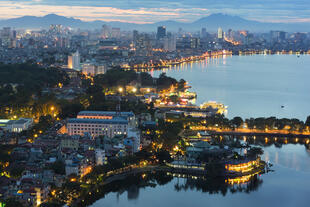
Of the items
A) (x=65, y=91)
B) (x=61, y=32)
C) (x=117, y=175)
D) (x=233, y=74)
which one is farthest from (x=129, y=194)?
(x=61, y=32)

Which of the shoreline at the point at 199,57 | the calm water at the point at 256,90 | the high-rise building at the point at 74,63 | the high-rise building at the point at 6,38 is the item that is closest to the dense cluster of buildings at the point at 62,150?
the calm water at the point at 256,90

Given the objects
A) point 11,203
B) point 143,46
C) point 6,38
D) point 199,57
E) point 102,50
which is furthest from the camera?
point 6,38

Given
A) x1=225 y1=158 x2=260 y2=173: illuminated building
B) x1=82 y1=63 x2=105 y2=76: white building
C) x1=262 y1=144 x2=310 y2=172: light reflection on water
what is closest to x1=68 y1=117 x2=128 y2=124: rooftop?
x1=225 y1=158 x2=260 y2=173: illuminated building

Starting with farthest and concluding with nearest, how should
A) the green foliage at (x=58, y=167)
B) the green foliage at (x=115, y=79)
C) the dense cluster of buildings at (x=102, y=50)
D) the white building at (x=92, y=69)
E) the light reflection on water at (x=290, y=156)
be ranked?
the dense cluster of buildings at (x=102, y=50) → the white building at (x=92, y=69) → the green foliage at (x=115, y=79) → the light reflection on water at (x=290, y=156) → the green foliage at (x=58, y=167)

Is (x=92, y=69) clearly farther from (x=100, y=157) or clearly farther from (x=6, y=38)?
(x=6, y=38)

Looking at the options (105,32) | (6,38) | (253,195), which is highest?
(105,32)

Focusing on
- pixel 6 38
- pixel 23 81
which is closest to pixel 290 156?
pixel 23 81

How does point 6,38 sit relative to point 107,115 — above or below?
above

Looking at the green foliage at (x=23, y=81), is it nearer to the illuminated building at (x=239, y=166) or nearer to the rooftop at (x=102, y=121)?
the rooftop at (x=102, y=121)
